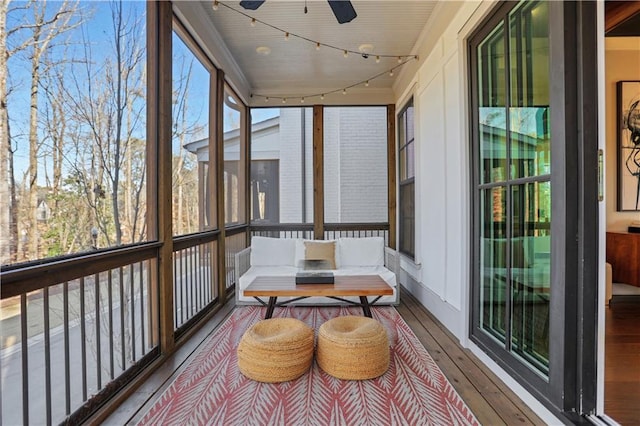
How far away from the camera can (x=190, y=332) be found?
9.96 feet

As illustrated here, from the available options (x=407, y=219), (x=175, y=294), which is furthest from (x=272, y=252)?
(x=407, y=219)

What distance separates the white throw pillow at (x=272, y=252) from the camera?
4.44 m

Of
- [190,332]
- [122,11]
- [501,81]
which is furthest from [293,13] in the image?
[190,332]

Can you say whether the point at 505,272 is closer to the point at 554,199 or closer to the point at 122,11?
the point at 554,199

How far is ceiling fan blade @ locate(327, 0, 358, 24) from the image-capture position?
230cm

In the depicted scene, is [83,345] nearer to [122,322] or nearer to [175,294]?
[122,322]

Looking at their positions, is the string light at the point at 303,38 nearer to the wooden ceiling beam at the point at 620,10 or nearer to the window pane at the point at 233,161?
the window pane at the point at 233,161

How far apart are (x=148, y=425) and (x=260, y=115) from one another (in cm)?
481

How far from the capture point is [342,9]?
2367 mm

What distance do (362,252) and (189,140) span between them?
8.58 ft

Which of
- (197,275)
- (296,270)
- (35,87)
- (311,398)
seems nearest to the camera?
(35,87)

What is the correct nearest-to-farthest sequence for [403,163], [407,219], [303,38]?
[303,38]
[407,219]
[403,163]

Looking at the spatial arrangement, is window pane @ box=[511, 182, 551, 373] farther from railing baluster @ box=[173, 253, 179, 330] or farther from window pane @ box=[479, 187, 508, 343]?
railing baluster @ box=[173, 253, 179, 330]

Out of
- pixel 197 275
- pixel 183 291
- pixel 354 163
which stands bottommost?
pixel 183 291
